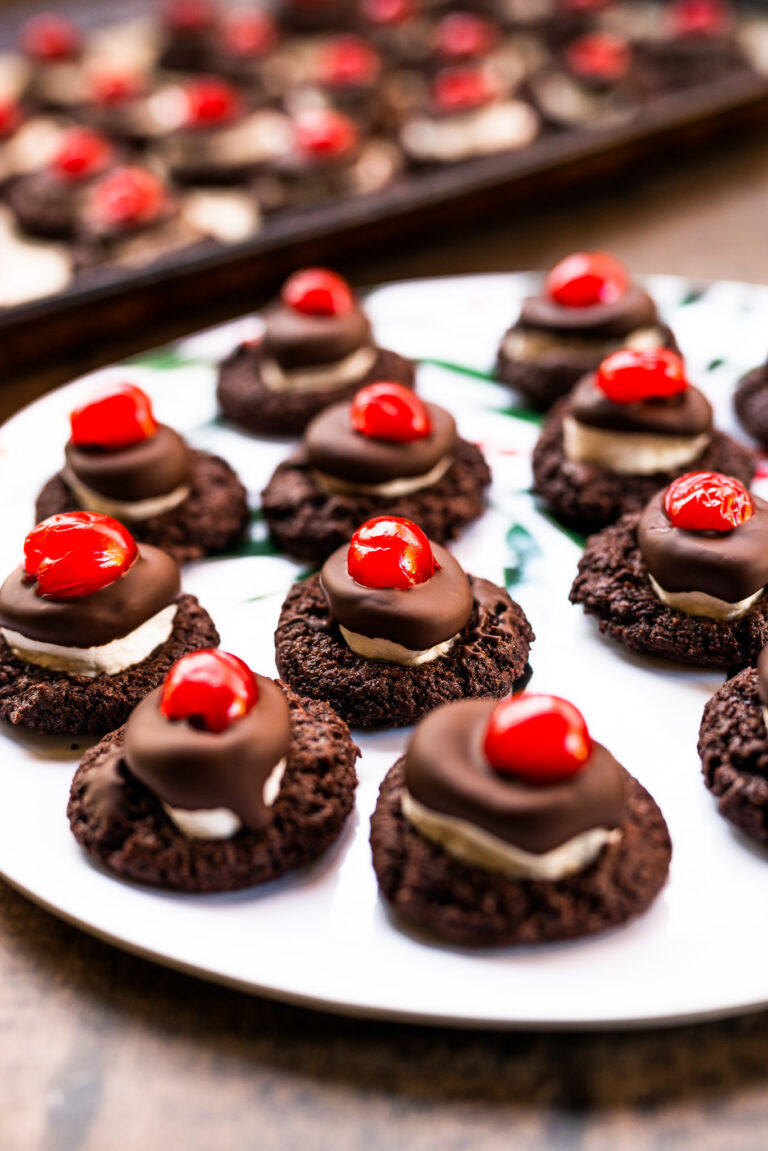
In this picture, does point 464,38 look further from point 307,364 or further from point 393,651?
point 393,651

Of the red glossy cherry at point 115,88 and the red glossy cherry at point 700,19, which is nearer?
the red glossy cherry at point 115,88

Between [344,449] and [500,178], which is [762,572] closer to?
[344,449]

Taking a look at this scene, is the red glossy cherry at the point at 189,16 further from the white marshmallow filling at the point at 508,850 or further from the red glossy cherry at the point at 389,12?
the white marshmallow filling at the point at 508,850

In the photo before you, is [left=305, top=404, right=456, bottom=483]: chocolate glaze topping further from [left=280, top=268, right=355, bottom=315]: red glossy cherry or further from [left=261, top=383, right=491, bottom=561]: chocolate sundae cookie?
[left=280, top=268, right=355, bottom=315]: red glossy cherry

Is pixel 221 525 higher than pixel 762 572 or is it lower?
lower

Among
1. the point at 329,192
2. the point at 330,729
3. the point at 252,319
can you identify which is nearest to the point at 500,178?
the point at 329,192

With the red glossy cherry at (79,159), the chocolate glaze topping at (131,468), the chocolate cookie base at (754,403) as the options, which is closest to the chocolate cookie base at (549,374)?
the chocolate cookie base at (754,403)
